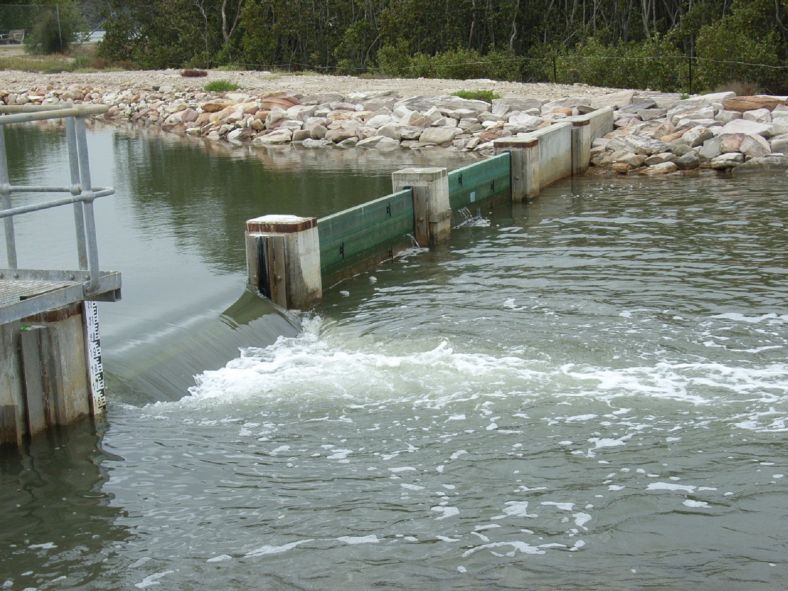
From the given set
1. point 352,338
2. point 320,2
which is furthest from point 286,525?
point 320,2

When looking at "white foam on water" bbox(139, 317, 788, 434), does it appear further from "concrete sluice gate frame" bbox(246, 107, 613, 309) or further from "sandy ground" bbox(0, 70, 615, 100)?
"sandy ground" bbox(0, 70, 615, 100)

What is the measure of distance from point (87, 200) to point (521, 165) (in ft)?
47.0

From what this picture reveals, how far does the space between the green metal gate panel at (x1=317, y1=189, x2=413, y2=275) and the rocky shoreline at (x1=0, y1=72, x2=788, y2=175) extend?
8891 millimetres

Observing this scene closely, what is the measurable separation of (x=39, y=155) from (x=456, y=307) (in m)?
21.0

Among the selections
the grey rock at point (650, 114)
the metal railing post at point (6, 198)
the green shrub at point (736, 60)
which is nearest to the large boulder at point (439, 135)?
the grey rock at point (650, 114)

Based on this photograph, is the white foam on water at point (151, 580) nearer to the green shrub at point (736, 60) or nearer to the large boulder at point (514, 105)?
the large boulder at point (514, 105)

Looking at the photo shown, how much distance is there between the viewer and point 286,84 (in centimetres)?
4156

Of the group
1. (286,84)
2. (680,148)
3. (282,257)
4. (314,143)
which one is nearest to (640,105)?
(680,148)

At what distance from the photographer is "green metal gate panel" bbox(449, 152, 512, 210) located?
19961 mm

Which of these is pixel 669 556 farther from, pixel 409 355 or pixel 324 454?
pixel 409 355

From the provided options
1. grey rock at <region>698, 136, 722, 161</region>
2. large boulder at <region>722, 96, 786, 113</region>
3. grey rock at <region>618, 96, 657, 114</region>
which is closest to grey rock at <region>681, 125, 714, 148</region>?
grey rock at <region>698, 136, 722, 161</region>

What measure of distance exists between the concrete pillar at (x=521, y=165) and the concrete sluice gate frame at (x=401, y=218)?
20 millimetres

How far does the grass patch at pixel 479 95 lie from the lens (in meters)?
33.2

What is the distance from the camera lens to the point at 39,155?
31.6 m
